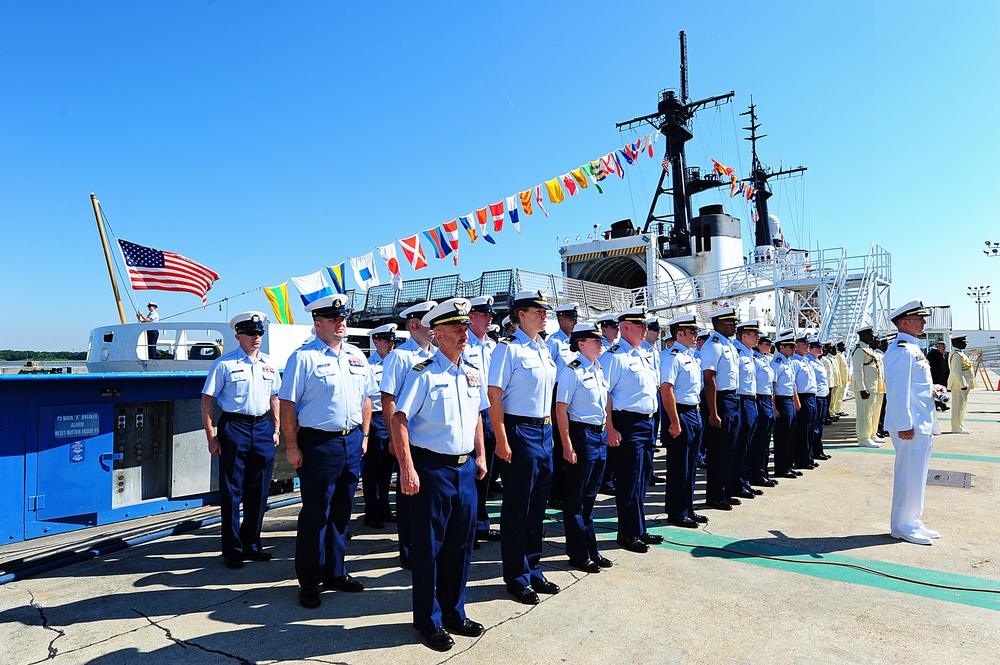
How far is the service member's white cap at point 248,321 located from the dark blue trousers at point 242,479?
27.3 inches

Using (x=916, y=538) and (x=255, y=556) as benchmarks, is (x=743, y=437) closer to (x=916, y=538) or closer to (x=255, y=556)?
(x=916, y=538)

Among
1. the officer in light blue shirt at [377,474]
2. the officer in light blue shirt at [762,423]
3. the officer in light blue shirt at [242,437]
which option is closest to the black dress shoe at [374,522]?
the officer in light blue shirt at [377,474]

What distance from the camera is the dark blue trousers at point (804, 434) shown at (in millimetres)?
8250

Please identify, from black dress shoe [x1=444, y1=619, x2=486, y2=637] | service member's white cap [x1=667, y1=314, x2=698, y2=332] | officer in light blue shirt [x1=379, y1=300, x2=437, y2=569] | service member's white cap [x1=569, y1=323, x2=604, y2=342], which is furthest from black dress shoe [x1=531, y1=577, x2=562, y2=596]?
service member's white cap [x1=667, y1=314, x2=698, y2=332]

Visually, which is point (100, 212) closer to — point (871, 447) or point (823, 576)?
point (823, 576)

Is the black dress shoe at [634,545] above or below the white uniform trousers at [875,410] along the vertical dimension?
below

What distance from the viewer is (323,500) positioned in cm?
377

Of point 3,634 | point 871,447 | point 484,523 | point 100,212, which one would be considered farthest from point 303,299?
point 871,447

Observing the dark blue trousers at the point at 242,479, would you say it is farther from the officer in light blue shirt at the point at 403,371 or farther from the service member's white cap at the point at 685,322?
the service member's white cap at the point at 685,322

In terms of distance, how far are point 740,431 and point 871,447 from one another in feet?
17.6

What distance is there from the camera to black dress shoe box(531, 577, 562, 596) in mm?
3816

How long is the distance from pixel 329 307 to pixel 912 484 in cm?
482

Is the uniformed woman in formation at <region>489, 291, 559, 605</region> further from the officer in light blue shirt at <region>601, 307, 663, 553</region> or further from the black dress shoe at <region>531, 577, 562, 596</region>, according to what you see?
the officer in light blue shirt at <region>601, 307, 663, 553</region>

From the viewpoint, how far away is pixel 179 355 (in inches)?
377
